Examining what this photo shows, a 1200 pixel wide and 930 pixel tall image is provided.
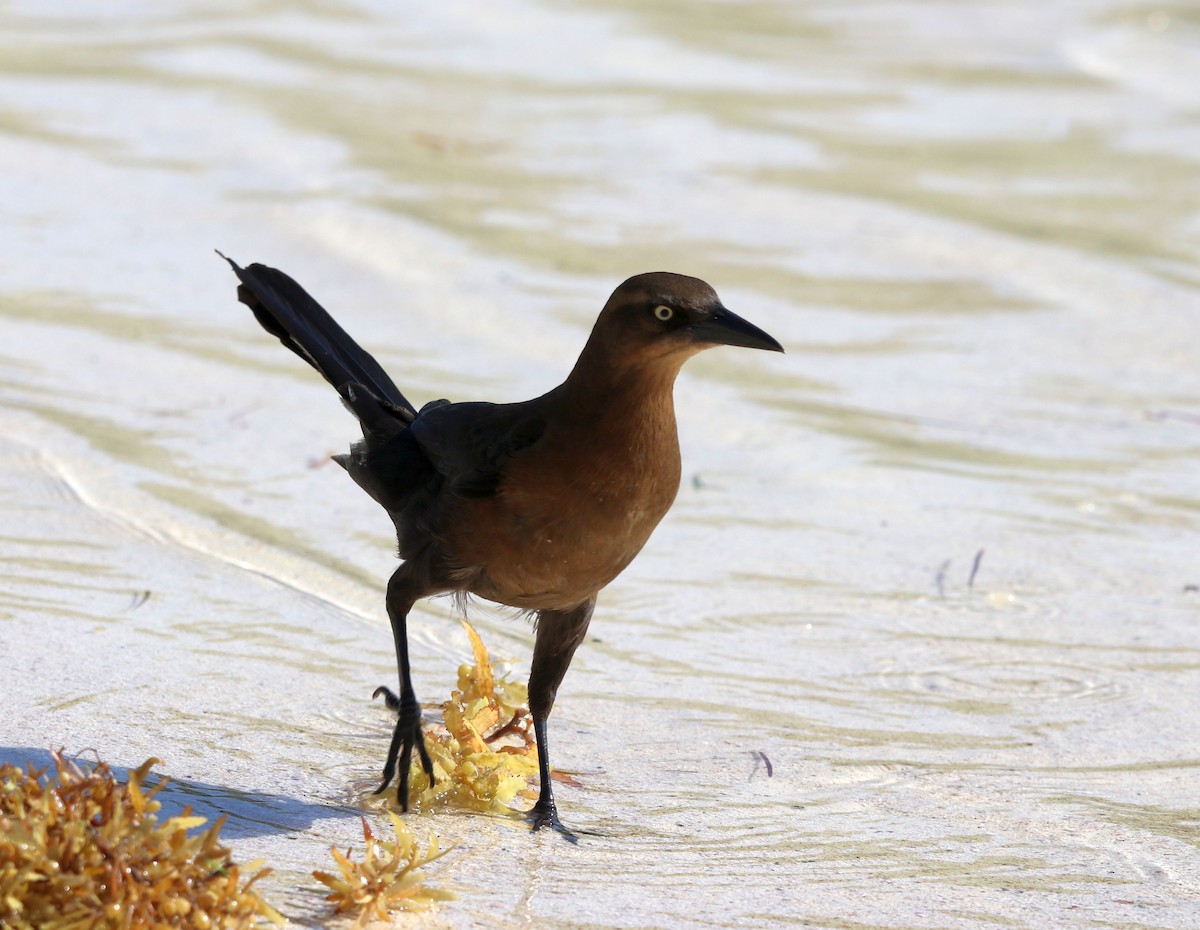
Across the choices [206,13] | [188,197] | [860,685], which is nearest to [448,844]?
[860,685]

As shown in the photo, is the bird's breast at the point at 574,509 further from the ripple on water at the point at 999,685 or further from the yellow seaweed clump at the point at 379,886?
the ripple on water at the point at 999,685

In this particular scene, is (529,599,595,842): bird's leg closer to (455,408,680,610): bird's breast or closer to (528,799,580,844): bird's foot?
(528,799,580,844): bird's foot

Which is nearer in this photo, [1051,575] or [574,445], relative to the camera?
[574,445]

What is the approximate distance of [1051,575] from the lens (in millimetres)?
5387

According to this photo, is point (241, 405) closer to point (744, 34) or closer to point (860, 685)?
point (860, 685)

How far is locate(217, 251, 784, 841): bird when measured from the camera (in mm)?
3520

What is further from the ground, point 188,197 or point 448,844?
point 188,197

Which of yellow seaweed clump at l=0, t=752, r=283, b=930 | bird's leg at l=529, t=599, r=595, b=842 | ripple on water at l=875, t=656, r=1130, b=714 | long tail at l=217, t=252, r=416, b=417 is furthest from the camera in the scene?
ripple on water at l=875, t=656, r=1130, b=714

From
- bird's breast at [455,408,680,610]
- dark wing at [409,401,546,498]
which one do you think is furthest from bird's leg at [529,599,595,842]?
dark wing at [409,401,546,498]

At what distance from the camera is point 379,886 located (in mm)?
2930

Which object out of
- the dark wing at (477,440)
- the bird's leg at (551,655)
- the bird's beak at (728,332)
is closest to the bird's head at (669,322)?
the bird's beak at (728,332)

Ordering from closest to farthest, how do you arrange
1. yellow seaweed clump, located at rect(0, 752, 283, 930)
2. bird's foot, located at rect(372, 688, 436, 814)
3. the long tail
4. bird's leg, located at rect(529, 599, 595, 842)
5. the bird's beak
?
1. yellow seaweed clump, located at rect(0, 752, 283, 930)
2. the bird's beak
3. bird's foot, located at rect(372, 688, 436, 814)
4. bird's leg, located at rect(529, 599, 595, 842)
5. the long tail

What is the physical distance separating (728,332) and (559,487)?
49 cm

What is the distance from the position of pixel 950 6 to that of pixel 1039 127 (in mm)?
3187
